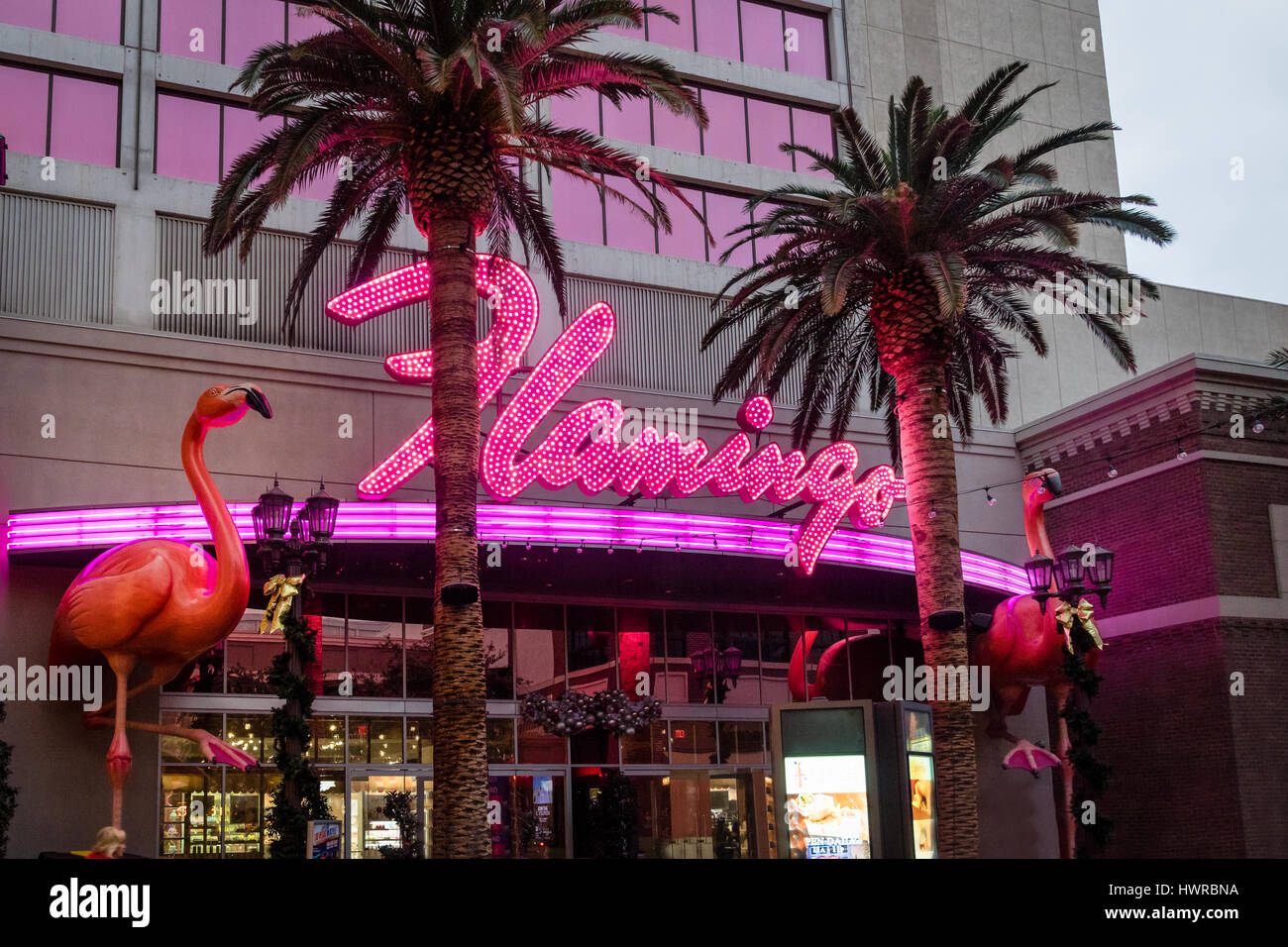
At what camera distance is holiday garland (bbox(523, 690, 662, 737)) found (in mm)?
21547

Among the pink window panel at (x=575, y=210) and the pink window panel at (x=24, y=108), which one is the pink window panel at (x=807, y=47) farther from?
the pink window panel at (x=24, y=108)

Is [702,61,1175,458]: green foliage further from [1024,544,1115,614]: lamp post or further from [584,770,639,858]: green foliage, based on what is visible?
[584,770,639,858]: green foliage

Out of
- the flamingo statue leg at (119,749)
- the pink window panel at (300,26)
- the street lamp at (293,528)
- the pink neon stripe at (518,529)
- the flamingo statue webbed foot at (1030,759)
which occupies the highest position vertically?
the pink window panel at (300,26)

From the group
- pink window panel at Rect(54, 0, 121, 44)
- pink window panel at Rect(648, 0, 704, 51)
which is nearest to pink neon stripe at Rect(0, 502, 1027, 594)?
pink window panel at Rect(54, 0, 121, 44)

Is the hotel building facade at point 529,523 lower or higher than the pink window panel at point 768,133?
lower

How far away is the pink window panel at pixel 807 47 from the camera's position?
1219 inches

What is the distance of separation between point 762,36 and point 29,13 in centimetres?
1521

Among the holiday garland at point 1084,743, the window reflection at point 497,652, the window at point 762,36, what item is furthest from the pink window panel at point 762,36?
the holiday garland at point 1084,743

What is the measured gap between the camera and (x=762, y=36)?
30.5 metres

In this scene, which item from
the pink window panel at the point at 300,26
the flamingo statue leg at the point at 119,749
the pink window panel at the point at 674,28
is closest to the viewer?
the flamingo statue leg at the point at 119,749

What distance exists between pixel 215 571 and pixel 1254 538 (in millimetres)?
18102

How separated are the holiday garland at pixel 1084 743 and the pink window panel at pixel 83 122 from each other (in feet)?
58.9

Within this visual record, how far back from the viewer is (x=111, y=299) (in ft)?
72.9
